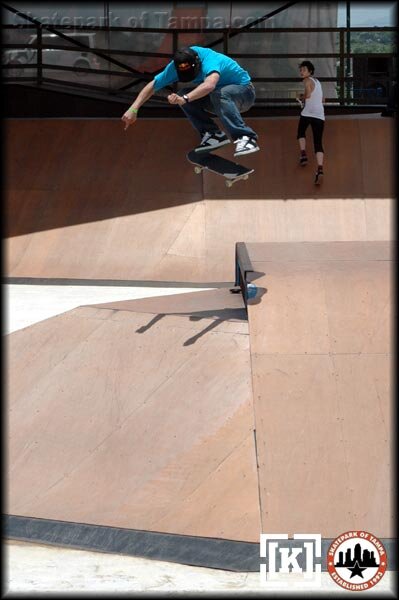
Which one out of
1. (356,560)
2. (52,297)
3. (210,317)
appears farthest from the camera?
(52,297)

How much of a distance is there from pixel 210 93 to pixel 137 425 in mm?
3061

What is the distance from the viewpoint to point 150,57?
19406 millimetres

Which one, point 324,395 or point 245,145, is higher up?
point 245,145

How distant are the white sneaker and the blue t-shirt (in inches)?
20.0

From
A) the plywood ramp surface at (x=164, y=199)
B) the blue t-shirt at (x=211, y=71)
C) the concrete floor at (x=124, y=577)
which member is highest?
the blue t-shirt at (x=211, y=71)

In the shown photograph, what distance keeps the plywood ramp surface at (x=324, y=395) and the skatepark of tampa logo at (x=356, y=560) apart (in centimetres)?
10

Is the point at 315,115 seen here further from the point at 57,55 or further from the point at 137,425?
the point at 137,425

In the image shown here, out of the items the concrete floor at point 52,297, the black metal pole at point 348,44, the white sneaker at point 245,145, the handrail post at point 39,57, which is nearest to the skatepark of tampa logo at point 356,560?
the white sneaker at point 245,145

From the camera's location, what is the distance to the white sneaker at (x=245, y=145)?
9852 millimetres

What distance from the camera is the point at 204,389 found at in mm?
9281

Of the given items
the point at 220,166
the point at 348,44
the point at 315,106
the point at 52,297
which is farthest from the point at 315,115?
the point at 220,166

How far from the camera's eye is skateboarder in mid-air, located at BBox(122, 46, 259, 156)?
9.47m

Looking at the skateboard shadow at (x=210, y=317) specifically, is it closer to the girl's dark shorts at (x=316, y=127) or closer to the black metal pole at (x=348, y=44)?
the girl's dark shorts at (x=316, y=127)

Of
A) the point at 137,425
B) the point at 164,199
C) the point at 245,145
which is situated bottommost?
the point at 137,425
